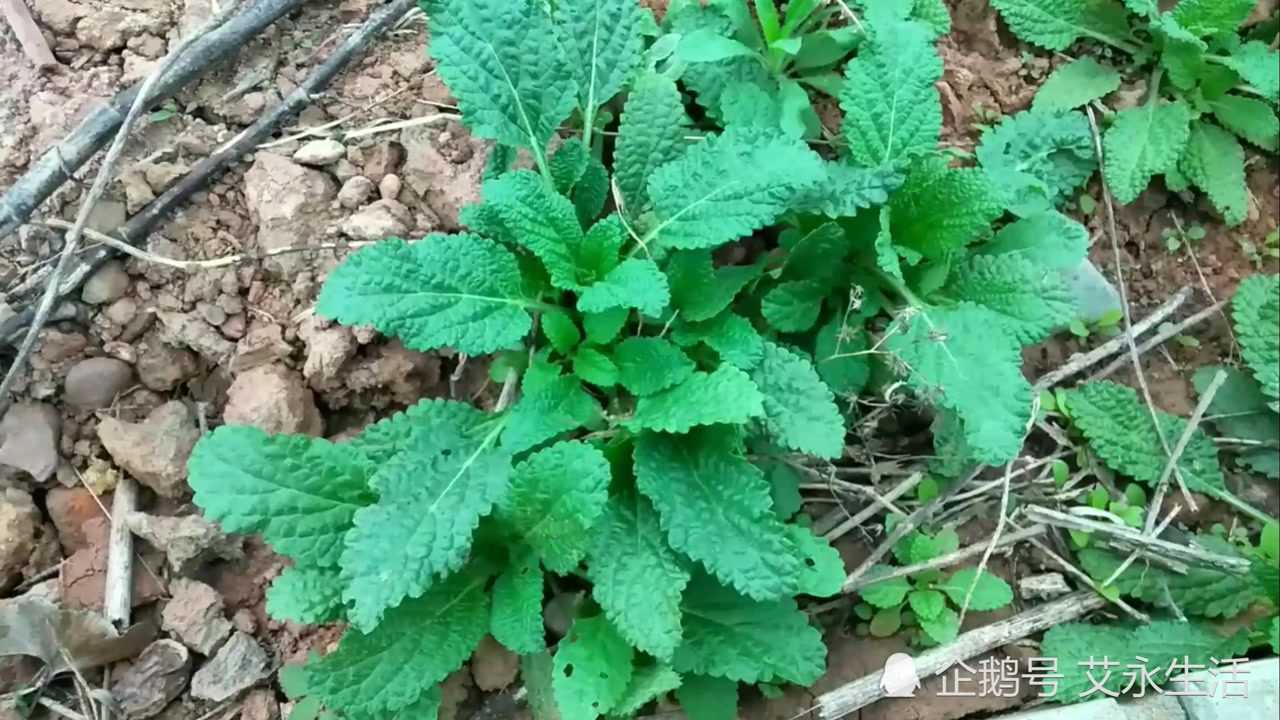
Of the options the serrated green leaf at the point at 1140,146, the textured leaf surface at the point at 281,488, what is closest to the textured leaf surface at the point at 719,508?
the textured leaf surface at the point at 281,488

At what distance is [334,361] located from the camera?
138 centimetres

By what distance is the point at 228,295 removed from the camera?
143 cm

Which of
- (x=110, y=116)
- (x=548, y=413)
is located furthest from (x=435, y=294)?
(x=110, y=116)

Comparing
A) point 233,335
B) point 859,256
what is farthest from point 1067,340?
point 233,335

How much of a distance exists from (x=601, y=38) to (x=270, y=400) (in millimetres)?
682

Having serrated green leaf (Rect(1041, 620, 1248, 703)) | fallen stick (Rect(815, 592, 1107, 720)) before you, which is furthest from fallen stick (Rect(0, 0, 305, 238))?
serrated green leaf (Rect(1041, 620, 1248, 703))

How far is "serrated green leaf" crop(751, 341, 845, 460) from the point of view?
131 centimetres

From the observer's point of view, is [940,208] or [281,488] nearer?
[281,488]

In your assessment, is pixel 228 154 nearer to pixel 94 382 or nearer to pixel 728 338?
pixel 94 382

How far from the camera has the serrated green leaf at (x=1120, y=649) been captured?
1466 millimetres

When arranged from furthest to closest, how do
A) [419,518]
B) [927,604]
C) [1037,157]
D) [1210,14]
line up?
[1210,14]
[1037,157]
[927,604]
[419,518]

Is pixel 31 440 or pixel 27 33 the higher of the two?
pixel 27 33

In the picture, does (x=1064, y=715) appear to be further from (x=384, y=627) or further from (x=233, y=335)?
(x=233, y=335)

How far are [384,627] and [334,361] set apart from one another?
0.36 meters
